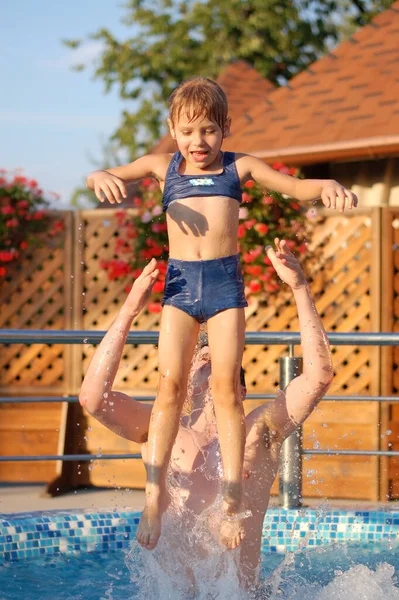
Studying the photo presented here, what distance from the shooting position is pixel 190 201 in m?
3.66

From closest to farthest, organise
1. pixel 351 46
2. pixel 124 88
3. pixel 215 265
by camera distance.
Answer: pixel 215 265 < pixel 351 46 < pixel 124 88

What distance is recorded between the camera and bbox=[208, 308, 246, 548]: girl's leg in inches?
143

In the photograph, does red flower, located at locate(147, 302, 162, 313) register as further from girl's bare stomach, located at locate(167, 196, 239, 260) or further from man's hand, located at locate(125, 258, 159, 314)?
girl's bare stomach, located at locate(167, 196, 239, 260)

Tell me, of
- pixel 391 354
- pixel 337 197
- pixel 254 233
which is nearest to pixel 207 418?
pixel 337 197

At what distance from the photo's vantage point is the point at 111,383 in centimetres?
391

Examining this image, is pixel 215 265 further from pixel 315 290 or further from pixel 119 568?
pixel 315 290

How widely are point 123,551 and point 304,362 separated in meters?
2.15

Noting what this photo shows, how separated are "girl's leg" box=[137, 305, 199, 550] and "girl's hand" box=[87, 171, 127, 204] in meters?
0.44

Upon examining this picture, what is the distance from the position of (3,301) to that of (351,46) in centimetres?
442

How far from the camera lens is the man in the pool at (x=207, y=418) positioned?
385 cm

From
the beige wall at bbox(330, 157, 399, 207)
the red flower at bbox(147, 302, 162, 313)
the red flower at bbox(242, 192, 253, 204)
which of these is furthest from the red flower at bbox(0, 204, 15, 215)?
the beige wall at bbox(330, 157, 399, 207)

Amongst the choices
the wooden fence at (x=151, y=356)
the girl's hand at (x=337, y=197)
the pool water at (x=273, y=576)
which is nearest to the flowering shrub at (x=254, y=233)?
the wooden fence at (x=151, y=356)

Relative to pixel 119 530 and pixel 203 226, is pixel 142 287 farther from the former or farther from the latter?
pixel 119 530

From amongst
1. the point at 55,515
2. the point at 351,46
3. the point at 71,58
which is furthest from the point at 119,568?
the point at 71,58
